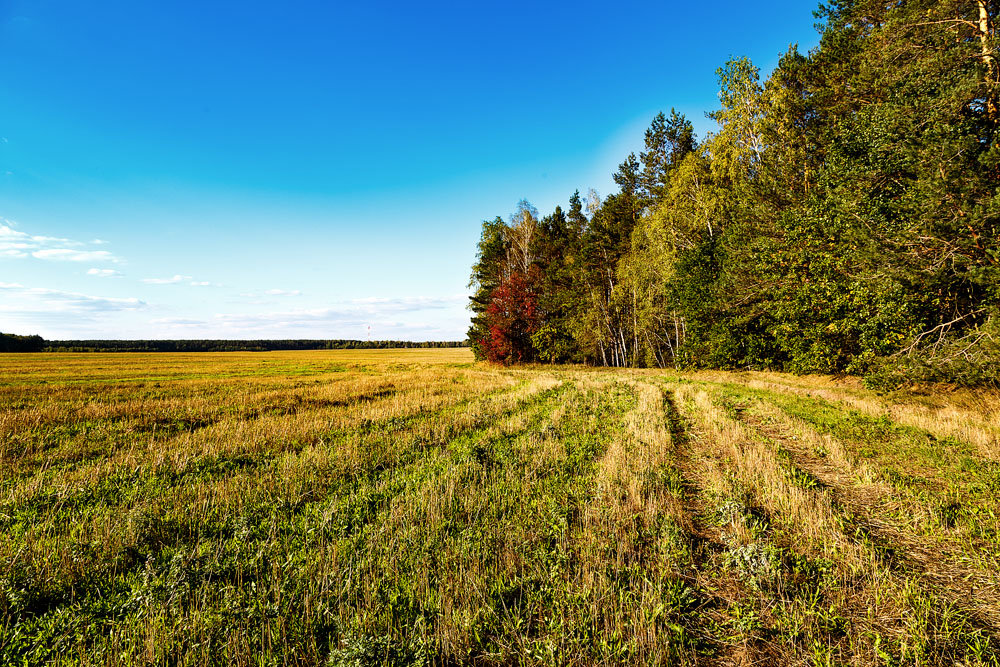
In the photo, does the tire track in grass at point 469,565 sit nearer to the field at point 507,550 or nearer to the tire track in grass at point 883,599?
the field at point 507,550

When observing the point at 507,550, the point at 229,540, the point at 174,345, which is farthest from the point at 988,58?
the point at 174,345

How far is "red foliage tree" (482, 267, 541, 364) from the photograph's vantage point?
4047cm

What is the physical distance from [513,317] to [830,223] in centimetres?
2792

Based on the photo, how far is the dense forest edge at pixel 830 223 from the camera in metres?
12.1

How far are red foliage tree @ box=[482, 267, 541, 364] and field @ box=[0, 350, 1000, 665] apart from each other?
31.2m

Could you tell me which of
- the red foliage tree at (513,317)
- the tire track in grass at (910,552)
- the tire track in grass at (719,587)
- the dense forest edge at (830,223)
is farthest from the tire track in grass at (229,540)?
the red foliage tree at (513,317)

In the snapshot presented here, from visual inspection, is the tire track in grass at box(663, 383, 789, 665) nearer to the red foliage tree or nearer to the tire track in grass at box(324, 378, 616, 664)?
the tire track in grass at box(324, 378, 616, 664)

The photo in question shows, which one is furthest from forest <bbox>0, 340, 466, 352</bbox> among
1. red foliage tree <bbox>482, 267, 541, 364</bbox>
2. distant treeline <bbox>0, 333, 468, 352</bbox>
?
red foliage tree <bbox>482, 267, 541, 364</bbox>

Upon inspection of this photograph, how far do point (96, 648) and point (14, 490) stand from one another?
6032mm

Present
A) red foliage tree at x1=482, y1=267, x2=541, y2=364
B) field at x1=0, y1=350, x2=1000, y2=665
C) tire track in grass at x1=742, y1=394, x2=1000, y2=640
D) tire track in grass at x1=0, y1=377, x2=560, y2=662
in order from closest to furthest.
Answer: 1. field at x1=0, y1=350, x2=1000, y2=665
2. tire track in grass at x1=742, y1=394, x2=1000, y2=640
3. tire track in grass at x1=0, y1=377, x2=560, y2=662
4. red foliage tree at x1=482, y1=267, x2=541, y2=364

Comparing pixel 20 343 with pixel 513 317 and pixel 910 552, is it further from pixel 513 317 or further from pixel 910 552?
pixel 910 552

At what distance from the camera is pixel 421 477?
7.09 m

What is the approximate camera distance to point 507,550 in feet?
14.7

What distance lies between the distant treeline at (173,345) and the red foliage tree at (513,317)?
1761 inches
